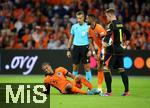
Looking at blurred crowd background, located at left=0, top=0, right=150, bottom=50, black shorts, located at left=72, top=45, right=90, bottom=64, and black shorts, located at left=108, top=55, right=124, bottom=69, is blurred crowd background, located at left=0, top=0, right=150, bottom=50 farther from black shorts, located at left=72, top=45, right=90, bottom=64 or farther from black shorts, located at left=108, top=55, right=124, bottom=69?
black shorts, located at left=108, top=55, right=124, bottom=69

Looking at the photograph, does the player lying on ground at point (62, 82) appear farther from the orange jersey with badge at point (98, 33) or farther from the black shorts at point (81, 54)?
the black shorts at point (81, 54)

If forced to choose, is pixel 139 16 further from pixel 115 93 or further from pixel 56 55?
pixel 115 93

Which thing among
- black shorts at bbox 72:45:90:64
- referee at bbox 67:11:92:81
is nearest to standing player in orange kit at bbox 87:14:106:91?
referee at bbox 67:11:92:81

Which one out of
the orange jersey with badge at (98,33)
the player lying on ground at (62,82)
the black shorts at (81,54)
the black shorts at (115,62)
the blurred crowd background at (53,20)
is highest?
the blurred crowd background at (53,20)

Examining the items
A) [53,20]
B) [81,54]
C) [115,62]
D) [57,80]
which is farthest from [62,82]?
[53,20]

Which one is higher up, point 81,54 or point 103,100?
point 81,54

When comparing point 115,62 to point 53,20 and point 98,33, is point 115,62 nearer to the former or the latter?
point 98,33

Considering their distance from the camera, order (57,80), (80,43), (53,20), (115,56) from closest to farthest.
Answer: (57,80)
(115,56)
(80,43)
(53,20)

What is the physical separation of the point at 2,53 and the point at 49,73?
381 inches

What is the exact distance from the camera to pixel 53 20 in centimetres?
2667

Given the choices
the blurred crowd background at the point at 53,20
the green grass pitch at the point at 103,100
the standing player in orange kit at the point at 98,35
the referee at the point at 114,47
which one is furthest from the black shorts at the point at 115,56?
the blurred crowd background at the point at 53,20

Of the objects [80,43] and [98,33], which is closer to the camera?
[98,33]

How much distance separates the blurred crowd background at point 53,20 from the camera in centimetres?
2520

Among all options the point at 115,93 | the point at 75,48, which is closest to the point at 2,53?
the point at 75,48
